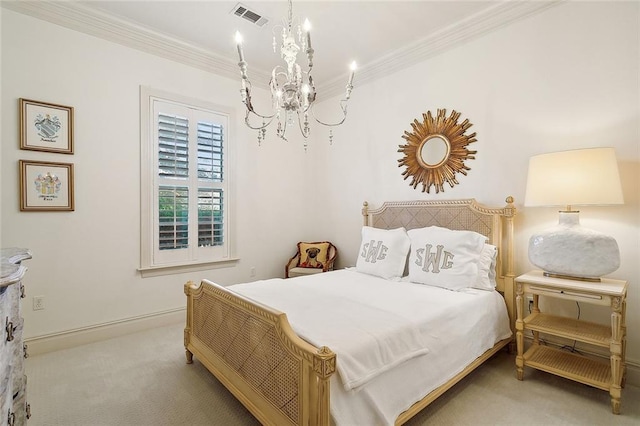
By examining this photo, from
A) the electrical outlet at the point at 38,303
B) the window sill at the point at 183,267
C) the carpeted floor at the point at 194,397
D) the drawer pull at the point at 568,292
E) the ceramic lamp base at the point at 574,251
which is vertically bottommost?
the carpeted floor at the point at 194,397

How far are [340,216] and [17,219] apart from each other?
126 inches

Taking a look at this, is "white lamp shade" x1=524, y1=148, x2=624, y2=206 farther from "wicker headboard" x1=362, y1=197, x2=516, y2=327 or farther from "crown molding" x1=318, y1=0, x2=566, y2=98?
"crown molding" x1=318, y1=0, x2=566, y2=98

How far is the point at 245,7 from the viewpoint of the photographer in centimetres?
266

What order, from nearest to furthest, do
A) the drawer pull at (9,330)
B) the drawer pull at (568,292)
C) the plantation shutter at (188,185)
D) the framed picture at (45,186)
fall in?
the drawer pull at (9,330)
the drawer pull at (568,292)
the framed picture at (45,186)
the plantation shutter at (188,185)

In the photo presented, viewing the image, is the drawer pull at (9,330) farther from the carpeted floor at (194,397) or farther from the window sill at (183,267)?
the window sill at (183,267)

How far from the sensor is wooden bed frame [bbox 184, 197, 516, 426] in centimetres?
130

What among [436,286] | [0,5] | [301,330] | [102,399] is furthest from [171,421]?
[0,5]

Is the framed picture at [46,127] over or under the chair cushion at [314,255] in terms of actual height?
over

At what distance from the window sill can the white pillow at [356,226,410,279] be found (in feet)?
5.37

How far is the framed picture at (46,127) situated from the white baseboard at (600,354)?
4.34 meters

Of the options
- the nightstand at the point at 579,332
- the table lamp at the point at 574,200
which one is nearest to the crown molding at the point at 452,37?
the table lamp at the point at 574,200

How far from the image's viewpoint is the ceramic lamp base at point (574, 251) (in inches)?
78.8

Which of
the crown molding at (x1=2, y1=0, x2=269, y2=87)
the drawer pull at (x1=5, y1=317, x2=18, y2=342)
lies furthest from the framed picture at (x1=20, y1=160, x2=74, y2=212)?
the drawer pull at (x1=5, y1=317, x2=18, y2=342)

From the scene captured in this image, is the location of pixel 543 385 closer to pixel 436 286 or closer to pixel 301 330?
pixel 436 286
